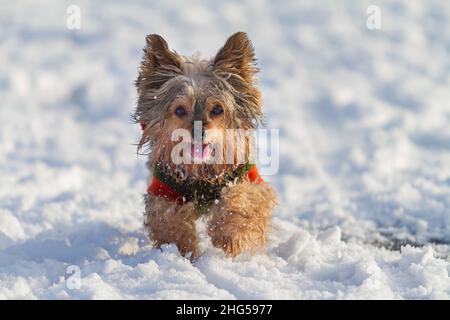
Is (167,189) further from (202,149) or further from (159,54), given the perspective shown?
(159,54)

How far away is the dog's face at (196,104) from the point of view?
3.56 meters

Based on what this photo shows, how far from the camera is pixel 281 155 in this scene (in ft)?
26.6

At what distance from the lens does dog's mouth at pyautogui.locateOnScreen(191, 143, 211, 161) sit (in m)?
3.56

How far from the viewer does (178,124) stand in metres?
3.56

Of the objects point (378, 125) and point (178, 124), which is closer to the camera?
point (178, 124)

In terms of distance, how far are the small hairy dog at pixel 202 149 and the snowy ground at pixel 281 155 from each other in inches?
8.0

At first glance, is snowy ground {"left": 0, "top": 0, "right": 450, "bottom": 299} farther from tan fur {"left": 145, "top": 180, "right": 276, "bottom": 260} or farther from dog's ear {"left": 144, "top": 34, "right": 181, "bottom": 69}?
dog's ear {"left": 144, "top": 34, "right": 181, "bottom": 69}

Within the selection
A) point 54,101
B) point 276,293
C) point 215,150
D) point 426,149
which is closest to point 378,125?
point 426,149

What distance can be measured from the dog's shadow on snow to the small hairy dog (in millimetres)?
522

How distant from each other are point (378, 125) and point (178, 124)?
20.2 feet

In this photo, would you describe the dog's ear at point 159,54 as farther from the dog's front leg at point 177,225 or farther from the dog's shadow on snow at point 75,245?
the dog's shadow on snow at point 75,245

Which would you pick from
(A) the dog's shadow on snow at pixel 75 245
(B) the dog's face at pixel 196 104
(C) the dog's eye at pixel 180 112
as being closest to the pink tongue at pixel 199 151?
(B) the dog's face at pixel 196 104

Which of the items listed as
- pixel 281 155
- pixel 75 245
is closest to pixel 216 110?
pixel 75 245

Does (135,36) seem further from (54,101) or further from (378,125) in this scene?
(378,125)
